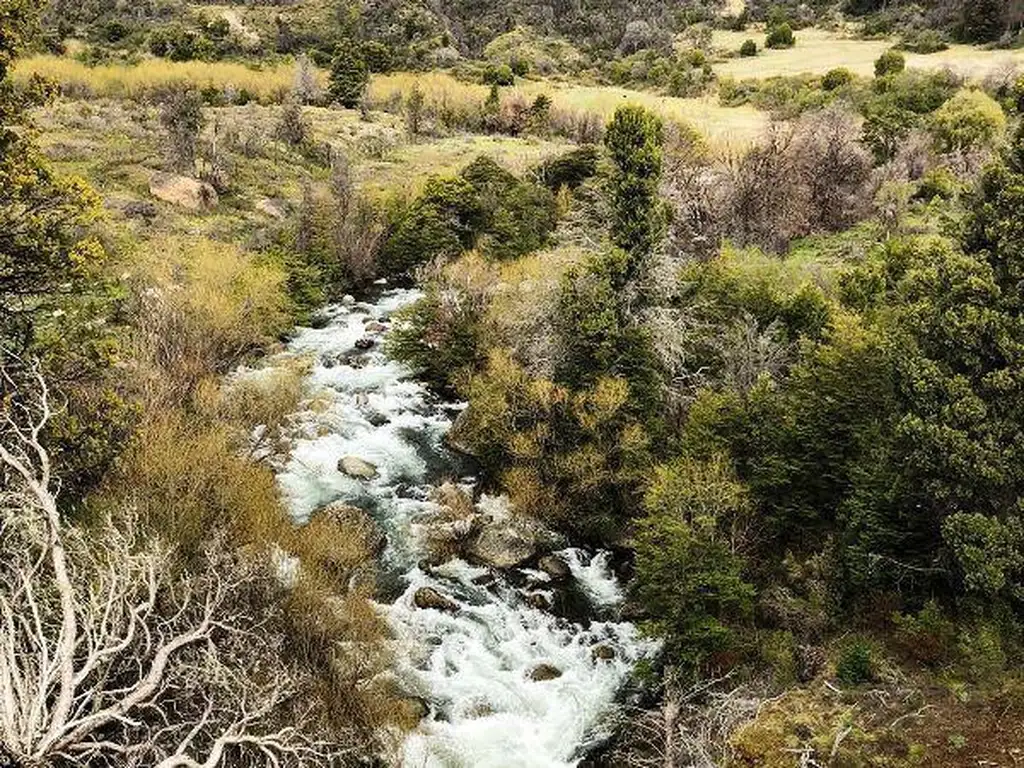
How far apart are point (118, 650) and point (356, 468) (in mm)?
22263

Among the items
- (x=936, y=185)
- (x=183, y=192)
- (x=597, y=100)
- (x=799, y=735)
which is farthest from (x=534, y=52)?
(x=799, y=735)

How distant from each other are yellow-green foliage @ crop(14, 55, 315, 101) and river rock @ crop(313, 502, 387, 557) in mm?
59497

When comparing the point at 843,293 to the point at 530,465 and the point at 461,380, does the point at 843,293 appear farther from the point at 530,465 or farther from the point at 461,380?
the point at 461,380

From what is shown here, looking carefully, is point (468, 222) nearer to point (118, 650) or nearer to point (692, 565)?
point (692, 565)

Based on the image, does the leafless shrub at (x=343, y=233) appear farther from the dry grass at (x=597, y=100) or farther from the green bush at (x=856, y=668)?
the green bush at (x=856, y=668)

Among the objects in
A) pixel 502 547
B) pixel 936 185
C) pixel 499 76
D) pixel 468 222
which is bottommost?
pixel 502 547

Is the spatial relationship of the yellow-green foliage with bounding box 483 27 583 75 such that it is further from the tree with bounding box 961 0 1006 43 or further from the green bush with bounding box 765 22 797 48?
the tree with bounding box 961 0 1006 43

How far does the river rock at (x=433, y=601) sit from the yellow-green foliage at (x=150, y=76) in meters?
64.1

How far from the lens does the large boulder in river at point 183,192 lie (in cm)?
5209

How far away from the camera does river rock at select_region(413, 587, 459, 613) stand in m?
26.1

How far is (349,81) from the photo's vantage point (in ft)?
271

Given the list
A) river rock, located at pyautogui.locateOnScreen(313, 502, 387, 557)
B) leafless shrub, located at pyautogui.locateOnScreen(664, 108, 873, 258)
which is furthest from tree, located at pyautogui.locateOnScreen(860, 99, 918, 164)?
river rock, located at pyautogui.locateOnScreen(313, 502, 387, 557)

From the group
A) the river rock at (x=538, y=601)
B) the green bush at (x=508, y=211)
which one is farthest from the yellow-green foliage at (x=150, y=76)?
the river rock at (x=538, y=601)

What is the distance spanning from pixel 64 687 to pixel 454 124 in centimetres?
7432
